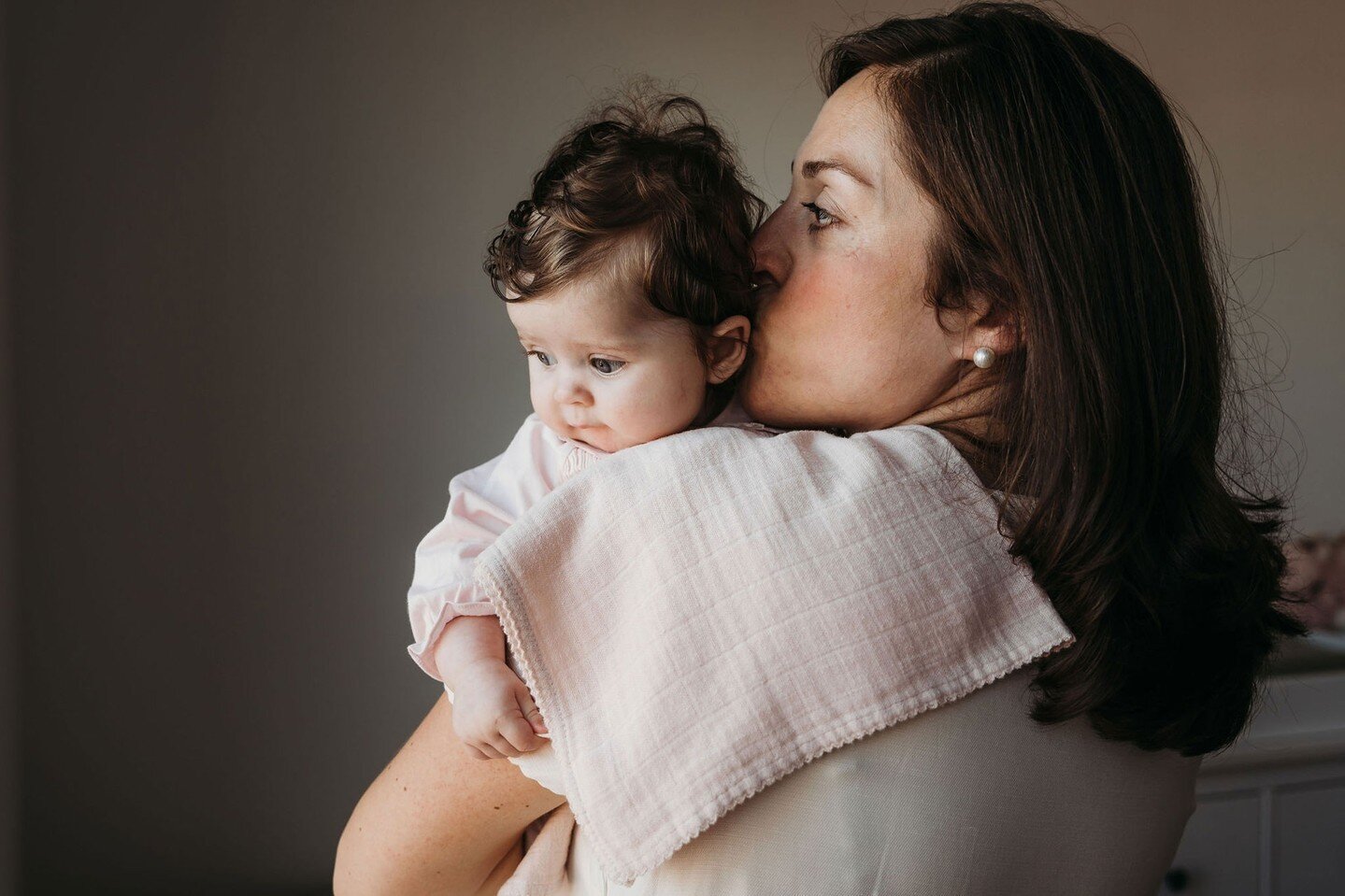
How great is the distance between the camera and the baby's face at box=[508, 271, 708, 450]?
962 millimetres

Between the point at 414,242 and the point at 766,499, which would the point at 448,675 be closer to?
the point at 766,499

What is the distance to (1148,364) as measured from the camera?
2.76 feet

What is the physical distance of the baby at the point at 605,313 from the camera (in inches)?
37.8

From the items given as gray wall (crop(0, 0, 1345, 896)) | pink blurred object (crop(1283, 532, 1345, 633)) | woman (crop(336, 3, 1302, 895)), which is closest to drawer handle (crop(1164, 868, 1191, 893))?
pink blurred object (crop(1283, 532, 1345, 633))

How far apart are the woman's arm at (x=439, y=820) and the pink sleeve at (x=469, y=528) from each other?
0.26ft

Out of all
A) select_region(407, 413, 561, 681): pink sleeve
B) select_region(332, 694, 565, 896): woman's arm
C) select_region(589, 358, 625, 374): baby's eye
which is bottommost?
select_region(332, 694, 565, 896): woman's arm

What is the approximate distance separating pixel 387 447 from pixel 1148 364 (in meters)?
1.29

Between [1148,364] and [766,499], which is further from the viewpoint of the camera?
[1148,364]

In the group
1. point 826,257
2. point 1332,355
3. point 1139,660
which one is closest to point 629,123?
point 826,257

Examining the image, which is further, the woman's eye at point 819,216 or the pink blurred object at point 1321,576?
the pink blurred object at point 1321,576

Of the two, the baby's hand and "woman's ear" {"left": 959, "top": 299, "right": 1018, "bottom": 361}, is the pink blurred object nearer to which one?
"woman's ear" {"left": 959, "top": 299, "right": 1018, "bottom": 361}

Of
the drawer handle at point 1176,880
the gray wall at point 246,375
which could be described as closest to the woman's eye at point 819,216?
the gray wall at point 246,375

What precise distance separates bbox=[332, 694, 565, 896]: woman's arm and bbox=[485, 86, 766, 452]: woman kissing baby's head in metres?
0.31

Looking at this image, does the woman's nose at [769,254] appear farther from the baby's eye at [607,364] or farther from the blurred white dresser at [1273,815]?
the blurred white dresser at [1273,815]
